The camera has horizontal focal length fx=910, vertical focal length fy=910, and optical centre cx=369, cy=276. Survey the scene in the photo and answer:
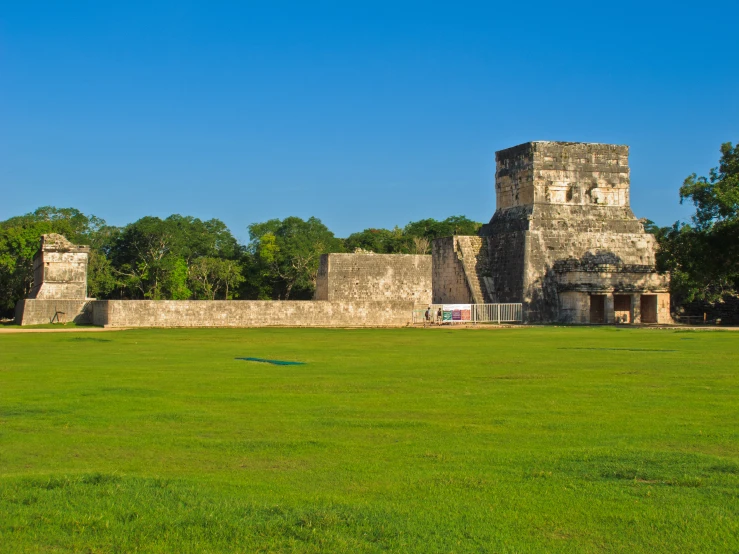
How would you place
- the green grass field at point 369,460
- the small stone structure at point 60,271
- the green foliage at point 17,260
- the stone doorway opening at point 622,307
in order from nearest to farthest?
the green grass field at point 369,460, the small stone structure at point 60,271, the stone doorway opening at point 622,307, the green foliage at point 17,260

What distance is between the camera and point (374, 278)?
35281 millimetres

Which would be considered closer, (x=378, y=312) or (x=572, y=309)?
(x=378, y=312)

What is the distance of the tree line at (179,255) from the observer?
2085 inches

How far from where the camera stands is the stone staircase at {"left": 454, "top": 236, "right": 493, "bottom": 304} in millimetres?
42103

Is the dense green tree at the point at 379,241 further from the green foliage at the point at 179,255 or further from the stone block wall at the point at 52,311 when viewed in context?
the stone block wall at the point at 52,311

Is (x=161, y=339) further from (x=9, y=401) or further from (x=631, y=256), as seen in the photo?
(x=631, y=256)

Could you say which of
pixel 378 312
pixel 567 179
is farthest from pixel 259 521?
pixel 567 179

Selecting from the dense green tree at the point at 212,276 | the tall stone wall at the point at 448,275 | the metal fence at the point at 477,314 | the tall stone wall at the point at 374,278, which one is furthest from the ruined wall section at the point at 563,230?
the dense green tree at the point at 212,276

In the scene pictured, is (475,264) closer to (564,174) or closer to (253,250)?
(564,174)

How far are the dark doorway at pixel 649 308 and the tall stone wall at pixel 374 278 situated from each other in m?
11.3

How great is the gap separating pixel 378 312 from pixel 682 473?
2769 cm

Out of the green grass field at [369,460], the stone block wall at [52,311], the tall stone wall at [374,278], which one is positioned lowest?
the green grass field at [369,460]

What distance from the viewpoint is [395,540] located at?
4.96 meters

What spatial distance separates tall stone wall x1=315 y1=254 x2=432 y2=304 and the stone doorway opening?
10.2 m
